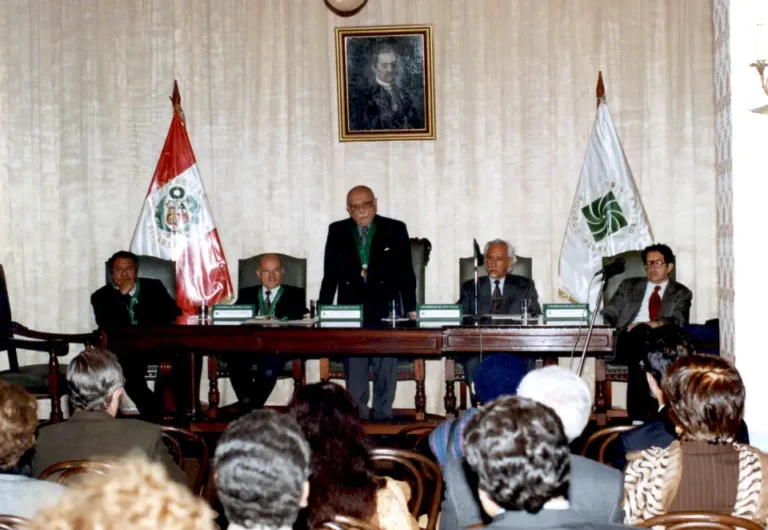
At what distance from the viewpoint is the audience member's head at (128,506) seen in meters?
1.28

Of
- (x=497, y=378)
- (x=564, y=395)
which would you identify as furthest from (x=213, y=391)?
(x=564, y=395)

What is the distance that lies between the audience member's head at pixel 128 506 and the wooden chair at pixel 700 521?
1.43 metres

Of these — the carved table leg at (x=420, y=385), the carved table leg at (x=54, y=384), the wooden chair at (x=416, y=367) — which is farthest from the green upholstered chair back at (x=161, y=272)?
the carved table leg at (x=420, y=385)

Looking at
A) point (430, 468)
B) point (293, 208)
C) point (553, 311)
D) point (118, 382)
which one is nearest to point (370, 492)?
point (430, 468)

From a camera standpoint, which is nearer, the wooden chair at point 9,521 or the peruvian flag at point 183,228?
the wooden chair at point 9,521

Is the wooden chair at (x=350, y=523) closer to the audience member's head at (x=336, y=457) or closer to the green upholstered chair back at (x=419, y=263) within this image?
the audience member's head at (x=336, y=457)

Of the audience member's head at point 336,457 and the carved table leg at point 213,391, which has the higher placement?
the audience member's head at point 336,457

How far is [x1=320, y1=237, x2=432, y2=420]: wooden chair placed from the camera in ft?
22.4

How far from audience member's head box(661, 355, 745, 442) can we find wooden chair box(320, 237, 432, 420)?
397 cm

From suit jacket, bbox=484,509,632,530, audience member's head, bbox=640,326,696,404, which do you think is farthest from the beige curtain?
suit jacket, bbox=484,509,632,530

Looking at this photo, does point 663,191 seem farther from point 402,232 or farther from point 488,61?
point 402,232

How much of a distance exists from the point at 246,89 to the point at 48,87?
1.59 meters

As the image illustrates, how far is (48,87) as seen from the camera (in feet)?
26.8

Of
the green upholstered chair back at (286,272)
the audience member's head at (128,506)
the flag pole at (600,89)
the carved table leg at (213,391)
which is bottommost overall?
the carved table leg at (213,391)
